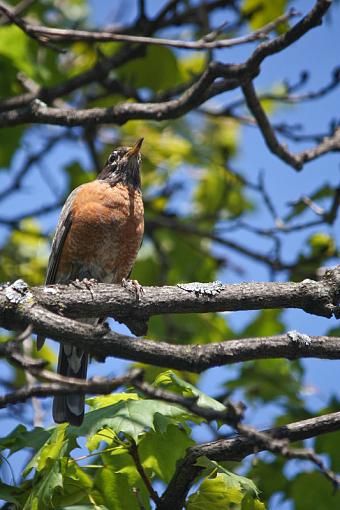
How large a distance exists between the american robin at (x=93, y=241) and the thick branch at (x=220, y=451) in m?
2.26

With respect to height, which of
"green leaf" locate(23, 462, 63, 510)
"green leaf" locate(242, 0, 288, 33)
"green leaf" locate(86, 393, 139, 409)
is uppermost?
"green leaf" locate(242, 0, 288, 33)

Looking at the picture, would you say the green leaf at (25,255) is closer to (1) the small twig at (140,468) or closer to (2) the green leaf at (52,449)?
(2) the green leaf at (52,449)

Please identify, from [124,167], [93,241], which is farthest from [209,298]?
[124,167]

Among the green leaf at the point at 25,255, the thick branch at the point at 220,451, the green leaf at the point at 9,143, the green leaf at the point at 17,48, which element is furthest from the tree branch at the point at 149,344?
the green leaf at the point at 25,255

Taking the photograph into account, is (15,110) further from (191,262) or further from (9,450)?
(191,262)

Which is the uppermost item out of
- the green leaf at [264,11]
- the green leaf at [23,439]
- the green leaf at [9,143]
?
the green leaf at [264,11]

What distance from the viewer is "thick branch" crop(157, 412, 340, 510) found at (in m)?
3.00

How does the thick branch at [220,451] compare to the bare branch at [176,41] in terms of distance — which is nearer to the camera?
the thick branch at [220,451]

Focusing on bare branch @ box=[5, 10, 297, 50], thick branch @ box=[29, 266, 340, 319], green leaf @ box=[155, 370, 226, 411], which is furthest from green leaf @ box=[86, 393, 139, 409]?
bare branch @ box=[5, 10, 297, 50]

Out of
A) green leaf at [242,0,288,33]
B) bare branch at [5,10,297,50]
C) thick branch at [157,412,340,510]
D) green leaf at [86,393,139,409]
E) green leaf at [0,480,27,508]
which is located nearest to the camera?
green leaf at [0,480,27,508]

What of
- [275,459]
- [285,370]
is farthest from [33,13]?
[275,459]

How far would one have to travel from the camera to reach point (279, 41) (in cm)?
406

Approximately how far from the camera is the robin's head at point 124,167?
596cm

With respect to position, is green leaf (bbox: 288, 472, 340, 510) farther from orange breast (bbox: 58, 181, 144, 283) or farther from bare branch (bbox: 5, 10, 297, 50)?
bare branch (bbox: 5, 10, 297, 50)
